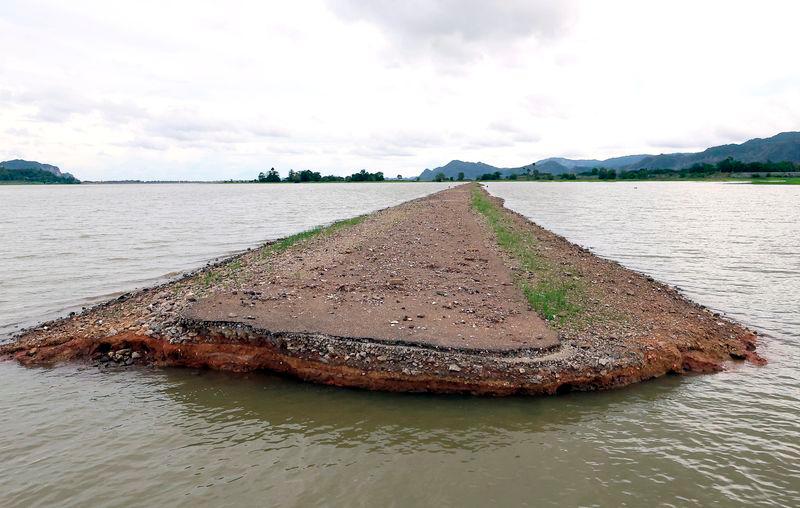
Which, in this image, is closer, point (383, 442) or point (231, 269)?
point (383, 442)

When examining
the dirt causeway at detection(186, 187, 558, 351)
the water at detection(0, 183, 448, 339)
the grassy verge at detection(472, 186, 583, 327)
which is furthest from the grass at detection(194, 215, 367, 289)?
the grassy verge at detection(472, 186, 583, 327)

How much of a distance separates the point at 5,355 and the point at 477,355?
1225 centimetres

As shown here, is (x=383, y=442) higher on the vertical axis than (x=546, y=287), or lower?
lower

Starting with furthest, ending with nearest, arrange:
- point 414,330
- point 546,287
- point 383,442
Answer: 1. point 546,287
2. point 414,330
3. point 383,442

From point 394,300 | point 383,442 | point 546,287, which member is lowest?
point 383,442

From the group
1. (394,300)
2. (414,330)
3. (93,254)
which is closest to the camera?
(414,330)

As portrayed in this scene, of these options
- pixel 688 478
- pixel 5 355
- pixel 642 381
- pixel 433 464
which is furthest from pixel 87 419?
pixel 642 381

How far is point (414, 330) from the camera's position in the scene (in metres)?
11.4

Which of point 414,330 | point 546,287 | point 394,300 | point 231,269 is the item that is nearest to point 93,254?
point 231,269

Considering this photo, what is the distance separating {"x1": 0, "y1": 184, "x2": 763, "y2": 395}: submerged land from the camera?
10133 millimetres

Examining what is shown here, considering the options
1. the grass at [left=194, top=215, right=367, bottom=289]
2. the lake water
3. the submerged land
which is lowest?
the lake water

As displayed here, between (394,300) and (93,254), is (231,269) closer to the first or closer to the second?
(394,300)

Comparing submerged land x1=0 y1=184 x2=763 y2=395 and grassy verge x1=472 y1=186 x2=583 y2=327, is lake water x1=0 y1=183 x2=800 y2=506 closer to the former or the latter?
submerged land x1=0 y1=184 x2=763 y2=395

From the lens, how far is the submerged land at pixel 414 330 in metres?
10.1
